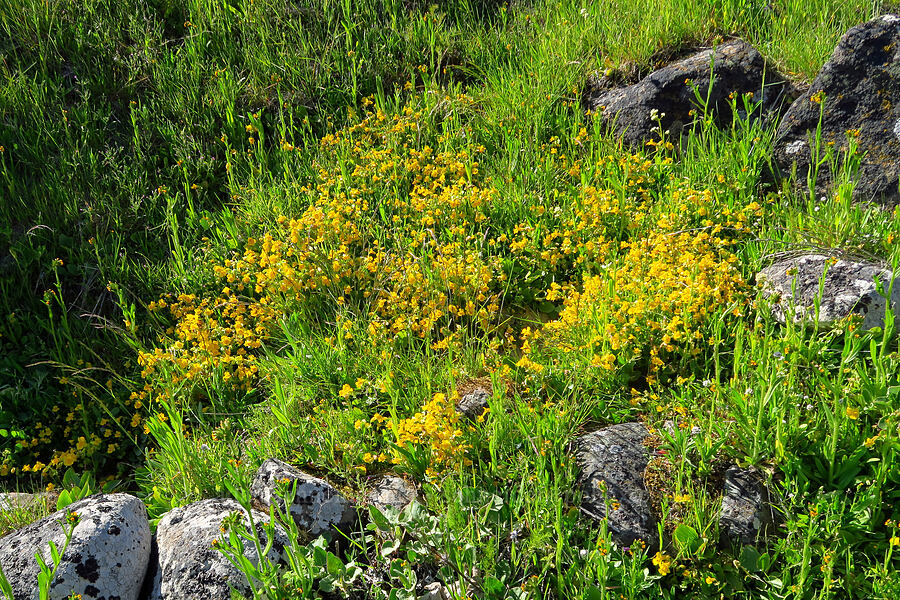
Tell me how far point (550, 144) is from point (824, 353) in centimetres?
261

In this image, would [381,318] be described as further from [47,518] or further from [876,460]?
[876,460]

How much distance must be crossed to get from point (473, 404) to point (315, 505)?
894 millimetres

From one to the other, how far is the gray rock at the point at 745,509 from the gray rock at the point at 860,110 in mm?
2317

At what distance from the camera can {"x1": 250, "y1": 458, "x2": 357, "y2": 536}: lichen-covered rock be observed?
2.90 meters

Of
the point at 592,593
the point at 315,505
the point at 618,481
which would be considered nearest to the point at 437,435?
the point at 315,505

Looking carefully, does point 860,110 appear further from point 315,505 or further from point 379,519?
point 315,505

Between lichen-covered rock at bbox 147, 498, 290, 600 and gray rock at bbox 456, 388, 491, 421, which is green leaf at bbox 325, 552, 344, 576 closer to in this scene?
lichen-covered rock at bbox 147, 498, 290, 600

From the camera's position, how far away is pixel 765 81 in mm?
4961

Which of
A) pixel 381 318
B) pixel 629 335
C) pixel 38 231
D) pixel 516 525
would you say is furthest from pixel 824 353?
pixel 38 231

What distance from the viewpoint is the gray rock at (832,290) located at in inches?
128

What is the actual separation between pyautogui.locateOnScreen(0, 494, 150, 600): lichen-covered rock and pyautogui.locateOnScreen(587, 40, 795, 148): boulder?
4.04 metres

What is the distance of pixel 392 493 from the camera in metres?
2.99

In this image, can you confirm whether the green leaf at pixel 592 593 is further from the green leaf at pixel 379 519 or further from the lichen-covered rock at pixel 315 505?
the lichen-covered rock at pixel 315 505

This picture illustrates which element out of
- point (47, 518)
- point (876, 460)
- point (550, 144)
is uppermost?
point (550, 144)
